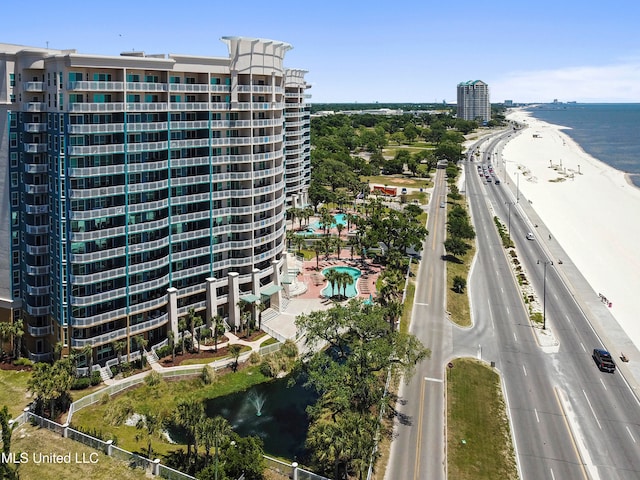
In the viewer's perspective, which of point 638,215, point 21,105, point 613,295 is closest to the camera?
point 21,105

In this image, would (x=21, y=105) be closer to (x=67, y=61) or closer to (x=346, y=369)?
(x=67, y=61)

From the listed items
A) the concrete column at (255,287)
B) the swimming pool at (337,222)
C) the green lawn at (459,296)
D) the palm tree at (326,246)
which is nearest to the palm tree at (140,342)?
the concrete column at (255,287)

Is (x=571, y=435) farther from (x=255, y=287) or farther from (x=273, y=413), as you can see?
(x=255, y=287)

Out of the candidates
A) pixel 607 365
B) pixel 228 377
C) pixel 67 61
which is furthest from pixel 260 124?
pixel 607 365

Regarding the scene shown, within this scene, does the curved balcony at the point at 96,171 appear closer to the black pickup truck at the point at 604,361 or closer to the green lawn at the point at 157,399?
the green lawn at the point at 157,399

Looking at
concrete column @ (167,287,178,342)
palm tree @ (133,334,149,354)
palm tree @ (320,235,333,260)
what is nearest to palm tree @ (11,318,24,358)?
palm tree @ (133,334,149,354)

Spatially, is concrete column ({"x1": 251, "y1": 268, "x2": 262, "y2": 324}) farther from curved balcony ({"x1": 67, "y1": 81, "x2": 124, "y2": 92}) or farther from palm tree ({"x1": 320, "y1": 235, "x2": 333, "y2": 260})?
palm tree ({"x1": 320, "y1": 235, "x2": 333, "y2": 260})

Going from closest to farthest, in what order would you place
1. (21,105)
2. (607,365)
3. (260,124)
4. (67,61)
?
(67,61) → (21,105) → (607,365) → (260,124)
